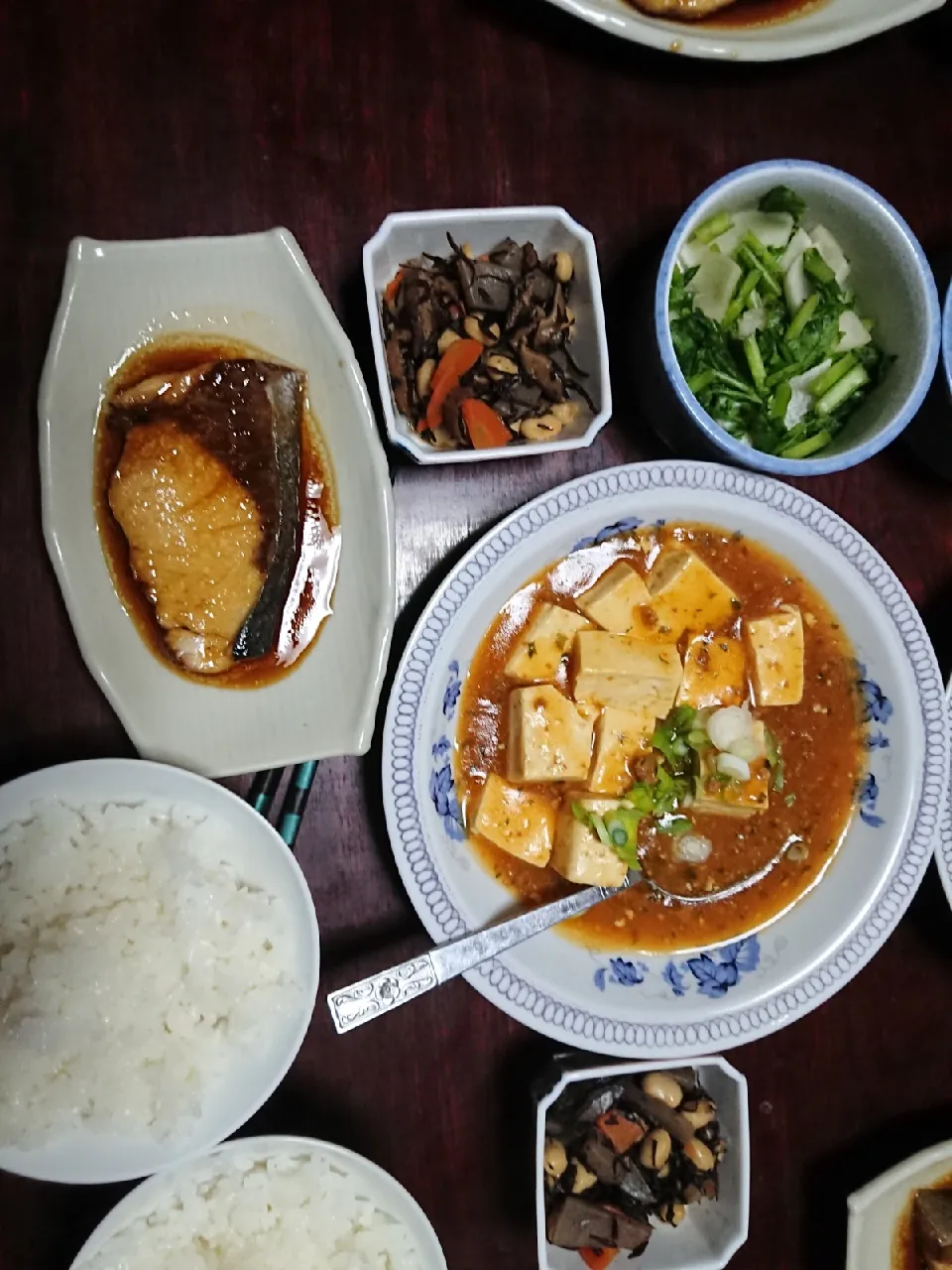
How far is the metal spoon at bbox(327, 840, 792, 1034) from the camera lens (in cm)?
173

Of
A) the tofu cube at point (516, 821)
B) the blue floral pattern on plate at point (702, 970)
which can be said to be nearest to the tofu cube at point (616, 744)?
the tofu cube at point (516, 821)

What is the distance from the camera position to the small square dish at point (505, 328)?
1.86 m

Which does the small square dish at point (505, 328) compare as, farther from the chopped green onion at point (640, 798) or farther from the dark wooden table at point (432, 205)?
the chopped green onion at point (640, 798)

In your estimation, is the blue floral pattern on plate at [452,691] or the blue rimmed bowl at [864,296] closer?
the blue rimmed bowl at [864,296]

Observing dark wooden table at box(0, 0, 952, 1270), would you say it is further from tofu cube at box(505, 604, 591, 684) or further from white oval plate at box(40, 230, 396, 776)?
tofu cube at box(505, 604, 591, 684)

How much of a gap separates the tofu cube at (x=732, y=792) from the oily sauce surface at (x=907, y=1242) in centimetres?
97

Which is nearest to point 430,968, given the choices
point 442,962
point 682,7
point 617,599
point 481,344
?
point 442,962

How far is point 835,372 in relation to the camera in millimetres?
1980

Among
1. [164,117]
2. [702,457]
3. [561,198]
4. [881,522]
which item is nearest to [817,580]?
[881,522]

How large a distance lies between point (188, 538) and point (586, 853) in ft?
3.34

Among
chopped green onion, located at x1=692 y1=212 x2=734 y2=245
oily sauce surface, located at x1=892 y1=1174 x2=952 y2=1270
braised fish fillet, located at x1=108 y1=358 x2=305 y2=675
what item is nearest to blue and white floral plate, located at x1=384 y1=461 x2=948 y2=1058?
braised fish fillet, located at x1=108 y1=358 x2=305 y2=675

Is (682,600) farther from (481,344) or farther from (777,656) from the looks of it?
(481,344)

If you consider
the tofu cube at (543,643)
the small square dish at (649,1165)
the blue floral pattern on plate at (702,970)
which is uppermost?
the tofu cube at (543,643)

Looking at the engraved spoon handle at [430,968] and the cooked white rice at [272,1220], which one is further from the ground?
the engraved spoon handle at [430,968]
